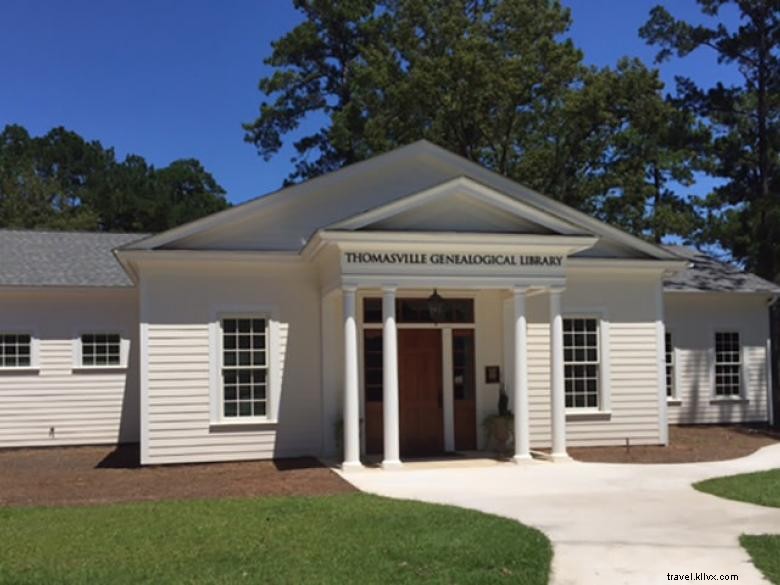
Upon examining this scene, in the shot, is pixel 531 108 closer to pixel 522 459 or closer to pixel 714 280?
pixel 714 280

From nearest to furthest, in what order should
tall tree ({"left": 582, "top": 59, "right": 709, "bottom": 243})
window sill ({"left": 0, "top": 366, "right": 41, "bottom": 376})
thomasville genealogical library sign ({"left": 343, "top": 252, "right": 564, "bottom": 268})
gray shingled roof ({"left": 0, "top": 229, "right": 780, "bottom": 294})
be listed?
thomasville genealogical library sign ({"left": 343, "top": 252, "right": 564, "bottom": 268}), window sill ({"left": 0, "top": 366, "right": 41, "bottom": 376}), gray shingled roof ({"left": 0, "top": 229, "right": 780, "bottom": 294}), tall tree ({"left": 582, "top": 59, "right": 709, "bottom": 243})

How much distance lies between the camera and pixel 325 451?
15336 millimetres

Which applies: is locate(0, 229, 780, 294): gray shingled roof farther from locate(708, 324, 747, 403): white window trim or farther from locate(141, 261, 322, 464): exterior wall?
locate(141, 261, 322, 464): exterior wall

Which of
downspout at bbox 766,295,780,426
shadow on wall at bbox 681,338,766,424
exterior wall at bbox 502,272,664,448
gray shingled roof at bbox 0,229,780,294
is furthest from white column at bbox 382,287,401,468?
downspout at bbox 766,295,780,426

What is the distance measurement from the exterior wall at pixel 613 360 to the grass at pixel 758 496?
3.96 m

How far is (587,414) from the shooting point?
16625 millimetres

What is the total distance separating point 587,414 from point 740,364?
285 inches

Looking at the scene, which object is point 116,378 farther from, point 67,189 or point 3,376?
point 67,189

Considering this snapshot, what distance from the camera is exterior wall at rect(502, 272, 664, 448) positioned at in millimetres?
16484

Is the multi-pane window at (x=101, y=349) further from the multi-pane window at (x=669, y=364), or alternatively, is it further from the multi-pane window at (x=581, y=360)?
the multi-pane window at (x=669, y=364)

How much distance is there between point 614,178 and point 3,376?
21.8m

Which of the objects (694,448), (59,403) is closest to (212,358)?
(59,403)

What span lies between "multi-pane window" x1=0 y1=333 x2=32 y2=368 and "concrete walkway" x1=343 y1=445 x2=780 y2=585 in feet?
31.0

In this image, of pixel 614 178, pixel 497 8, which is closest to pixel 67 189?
pixel 497 8
